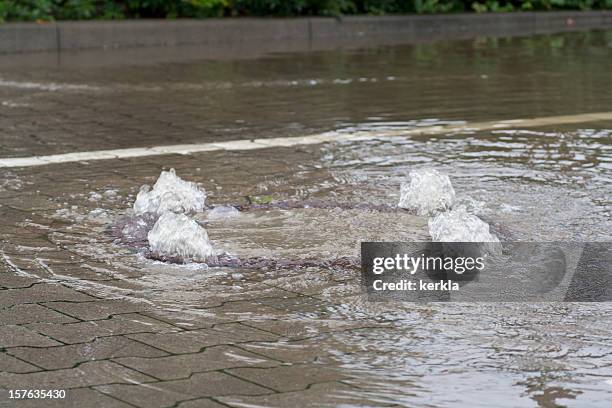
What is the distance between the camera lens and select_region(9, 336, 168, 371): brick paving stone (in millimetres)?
4328

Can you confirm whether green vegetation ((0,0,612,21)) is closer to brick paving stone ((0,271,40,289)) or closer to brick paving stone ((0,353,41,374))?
brick paving stone ((0,271,40,289))

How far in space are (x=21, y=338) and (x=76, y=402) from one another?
0.76 meters

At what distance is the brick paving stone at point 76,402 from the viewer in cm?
388

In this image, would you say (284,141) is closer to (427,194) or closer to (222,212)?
(222,212)

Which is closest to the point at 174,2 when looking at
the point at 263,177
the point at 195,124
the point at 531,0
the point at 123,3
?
the point at 123,3

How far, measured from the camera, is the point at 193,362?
433 cm

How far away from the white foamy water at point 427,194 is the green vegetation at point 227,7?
37.4 feet

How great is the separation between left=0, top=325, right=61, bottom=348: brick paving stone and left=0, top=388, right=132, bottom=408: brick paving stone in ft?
1.83

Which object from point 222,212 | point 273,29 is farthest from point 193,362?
point 273,29

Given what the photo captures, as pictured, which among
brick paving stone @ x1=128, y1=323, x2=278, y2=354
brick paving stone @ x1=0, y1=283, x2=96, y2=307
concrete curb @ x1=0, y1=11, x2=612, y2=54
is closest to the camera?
brick paving stone @ x1=128, y1=323, x2=278, y2=354

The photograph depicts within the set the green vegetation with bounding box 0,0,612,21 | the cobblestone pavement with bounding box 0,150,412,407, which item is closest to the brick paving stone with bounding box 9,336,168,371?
the cobblestone pavement with bounding box 0,150,412,407

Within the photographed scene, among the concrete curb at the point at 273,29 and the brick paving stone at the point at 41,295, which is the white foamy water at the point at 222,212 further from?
the concrete curb at the point at 273,29

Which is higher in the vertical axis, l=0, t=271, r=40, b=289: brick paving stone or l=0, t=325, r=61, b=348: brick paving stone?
l=0, t=325, r=61, b=348: brick paving stone

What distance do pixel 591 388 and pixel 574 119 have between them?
6572mm
